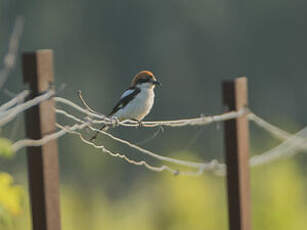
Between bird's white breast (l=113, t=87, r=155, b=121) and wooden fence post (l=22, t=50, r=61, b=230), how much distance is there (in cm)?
285

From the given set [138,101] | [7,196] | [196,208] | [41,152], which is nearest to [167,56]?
[196,208]

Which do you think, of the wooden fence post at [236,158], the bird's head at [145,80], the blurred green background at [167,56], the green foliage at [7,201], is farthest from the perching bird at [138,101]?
the blurred green background at [167,56]

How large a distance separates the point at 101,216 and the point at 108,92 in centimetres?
2098

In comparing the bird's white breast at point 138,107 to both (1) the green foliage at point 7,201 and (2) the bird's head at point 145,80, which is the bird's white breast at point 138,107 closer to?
(2) the bird's head at point 145,80

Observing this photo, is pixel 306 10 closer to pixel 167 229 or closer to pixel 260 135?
pixel 260 135

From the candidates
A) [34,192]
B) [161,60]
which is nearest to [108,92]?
[161,60]

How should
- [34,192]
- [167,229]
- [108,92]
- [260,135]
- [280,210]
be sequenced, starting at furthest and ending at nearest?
[108,92], [260,135], [167,229], [280,210], [34,192]

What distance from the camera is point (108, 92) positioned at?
39.2m

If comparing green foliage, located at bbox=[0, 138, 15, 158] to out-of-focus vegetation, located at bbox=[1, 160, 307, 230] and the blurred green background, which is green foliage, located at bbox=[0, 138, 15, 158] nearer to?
out-of-focus vegetation, located at bbox=[1, 160, 307, 230]

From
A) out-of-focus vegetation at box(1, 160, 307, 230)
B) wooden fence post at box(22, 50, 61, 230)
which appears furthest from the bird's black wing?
out-of-focus vegetation at box(1, 160, 307, 230)

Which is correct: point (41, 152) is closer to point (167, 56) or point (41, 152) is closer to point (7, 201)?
point (7, 201)

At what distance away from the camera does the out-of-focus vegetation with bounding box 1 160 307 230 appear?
11.5 metres

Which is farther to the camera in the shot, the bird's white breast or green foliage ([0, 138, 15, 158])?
the bird's white breast

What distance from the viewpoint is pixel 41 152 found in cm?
363
